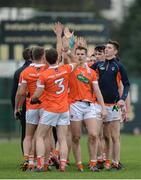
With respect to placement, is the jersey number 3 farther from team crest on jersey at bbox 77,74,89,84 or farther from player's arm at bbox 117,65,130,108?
player's arm at bbox 117,65,130,108

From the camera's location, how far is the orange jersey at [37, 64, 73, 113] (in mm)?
17516

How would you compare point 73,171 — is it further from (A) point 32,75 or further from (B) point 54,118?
(A) point 32,75

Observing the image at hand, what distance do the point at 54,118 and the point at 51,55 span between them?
1.12 m

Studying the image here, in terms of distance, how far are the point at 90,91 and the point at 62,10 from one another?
35494mm

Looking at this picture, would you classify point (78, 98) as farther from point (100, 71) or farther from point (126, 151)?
point (126, 151)

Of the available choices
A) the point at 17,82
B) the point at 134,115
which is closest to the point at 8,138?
the point at 134,115

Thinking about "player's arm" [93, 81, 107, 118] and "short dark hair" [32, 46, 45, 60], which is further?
"player's arm" [93, 81, 107, 118]

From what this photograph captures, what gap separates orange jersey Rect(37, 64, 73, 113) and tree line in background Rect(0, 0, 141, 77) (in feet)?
83.1

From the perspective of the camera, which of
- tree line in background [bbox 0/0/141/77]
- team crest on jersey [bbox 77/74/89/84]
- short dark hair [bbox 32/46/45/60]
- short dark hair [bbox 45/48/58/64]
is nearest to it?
short dark hair [bbox 45/48/58/64]

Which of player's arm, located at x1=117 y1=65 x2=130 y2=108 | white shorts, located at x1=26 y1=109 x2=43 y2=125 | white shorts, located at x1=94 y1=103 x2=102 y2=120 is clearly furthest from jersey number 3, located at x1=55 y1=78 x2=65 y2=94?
player's arm, located at x1=117 y1=65 x2=130 y2=108

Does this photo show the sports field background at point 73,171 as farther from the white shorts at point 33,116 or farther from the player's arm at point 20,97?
the player's arm at point 20,97

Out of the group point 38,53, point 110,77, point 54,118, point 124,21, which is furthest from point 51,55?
point 124,21

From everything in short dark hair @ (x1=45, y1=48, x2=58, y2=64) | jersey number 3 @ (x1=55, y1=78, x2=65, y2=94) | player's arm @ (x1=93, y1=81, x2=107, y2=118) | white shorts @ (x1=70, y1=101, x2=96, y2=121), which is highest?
short dark hair @ (x1=45, y1=48, x2=58, y2=64)

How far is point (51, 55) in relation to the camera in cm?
1742
